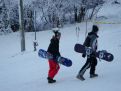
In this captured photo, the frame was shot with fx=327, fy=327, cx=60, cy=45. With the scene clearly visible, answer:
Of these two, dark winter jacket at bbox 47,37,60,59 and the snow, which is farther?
dark winter jacket at bbox 47,37,60,59

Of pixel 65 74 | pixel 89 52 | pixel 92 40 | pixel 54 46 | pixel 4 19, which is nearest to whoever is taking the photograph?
pixel 89 52

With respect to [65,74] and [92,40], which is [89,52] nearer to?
[92,40]

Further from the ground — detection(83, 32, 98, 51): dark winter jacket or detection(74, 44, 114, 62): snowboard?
detection(83, 32, 98, 51): dark winter jacket

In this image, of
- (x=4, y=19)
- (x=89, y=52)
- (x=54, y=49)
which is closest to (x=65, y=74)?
(x=54, y=49)

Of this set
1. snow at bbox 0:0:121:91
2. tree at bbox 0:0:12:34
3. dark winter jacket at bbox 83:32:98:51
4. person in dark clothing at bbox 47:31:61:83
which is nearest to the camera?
snow at bbox 0:0:121:91

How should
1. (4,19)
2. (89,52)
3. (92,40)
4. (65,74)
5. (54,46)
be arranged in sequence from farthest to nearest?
(4,19), (65,74), (54,46), (92,40), (89,52)

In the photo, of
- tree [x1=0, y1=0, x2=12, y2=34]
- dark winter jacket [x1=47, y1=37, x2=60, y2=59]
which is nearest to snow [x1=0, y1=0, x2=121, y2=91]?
dark winter jacket [x1=47, y1=37, x2=60, y2=59]

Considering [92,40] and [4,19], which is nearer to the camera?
[92,40]

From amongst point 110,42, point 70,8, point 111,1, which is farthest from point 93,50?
point 111,1

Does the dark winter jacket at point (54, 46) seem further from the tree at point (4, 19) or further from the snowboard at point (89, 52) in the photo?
the tree at point (4, 19)

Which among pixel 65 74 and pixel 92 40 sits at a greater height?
pixel 92 40

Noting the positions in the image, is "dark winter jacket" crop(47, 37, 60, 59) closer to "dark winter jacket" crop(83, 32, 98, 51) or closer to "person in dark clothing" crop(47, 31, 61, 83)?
"person in dark clothing" crop(47, 31, 61, 83)

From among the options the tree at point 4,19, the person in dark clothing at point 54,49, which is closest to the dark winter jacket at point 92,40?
the person in dark clothing at point 54,49

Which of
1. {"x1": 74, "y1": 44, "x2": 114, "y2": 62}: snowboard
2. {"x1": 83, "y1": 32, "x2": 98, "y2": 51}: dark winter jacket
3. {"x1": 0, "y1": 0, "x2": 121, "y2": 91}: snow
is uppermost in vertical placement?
{"x1": 83, "y1": 32, "x2": 98, "y2": 51}: dark winter jacket
